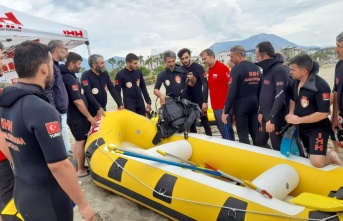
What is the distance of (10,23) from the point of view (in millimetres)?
4453

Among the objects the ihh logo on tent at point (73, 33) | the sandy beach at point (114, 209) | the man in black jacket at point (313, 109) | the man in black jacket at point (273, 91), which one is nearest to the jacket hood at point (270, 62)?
the man in black jacket at point (273, 91)

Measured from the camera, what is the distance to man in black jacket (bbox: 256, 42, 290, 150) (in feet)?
9.09

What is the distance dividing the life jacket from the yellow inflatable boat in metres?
0.12

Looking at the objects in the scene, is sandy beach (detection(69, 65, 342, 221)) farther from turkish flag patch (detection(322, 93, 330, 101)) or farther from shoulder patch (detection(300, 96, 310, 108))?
turkish flag patch (detection(322, 93, 330, 101))

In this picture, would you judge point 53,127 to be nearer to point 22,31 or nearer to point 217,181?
point 217,181

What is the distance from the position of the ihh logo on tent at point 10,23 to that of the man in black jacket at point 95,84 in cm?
168

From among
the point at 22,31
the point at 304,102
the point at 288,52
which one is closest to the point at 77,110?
the point at 22,31

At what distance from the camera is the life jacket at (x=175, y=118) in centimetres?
341

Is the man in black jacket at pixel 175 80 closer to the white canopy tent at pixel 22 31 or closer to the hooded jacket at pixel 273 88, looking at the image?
the hooded jacket at pixel 273 88

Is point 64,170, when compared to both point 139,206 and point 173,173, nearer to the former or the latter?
point 173,173

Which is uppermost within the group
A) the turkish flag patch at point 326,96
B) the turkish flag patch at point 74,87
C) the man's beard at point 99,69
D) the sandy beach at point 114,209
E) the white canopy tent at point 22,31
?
the white canopy tent at point 22,31

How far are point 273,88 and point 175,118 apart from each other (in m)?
1.19

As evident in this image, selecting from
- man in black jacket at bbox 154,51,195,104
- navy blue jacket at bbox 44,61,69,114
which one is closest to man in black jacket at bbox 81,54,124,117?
navy blue jacket at bbox 44,61,69,114

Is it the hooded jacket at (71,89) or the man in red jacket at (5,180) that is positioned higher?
the hooded jacket at (71,89)
